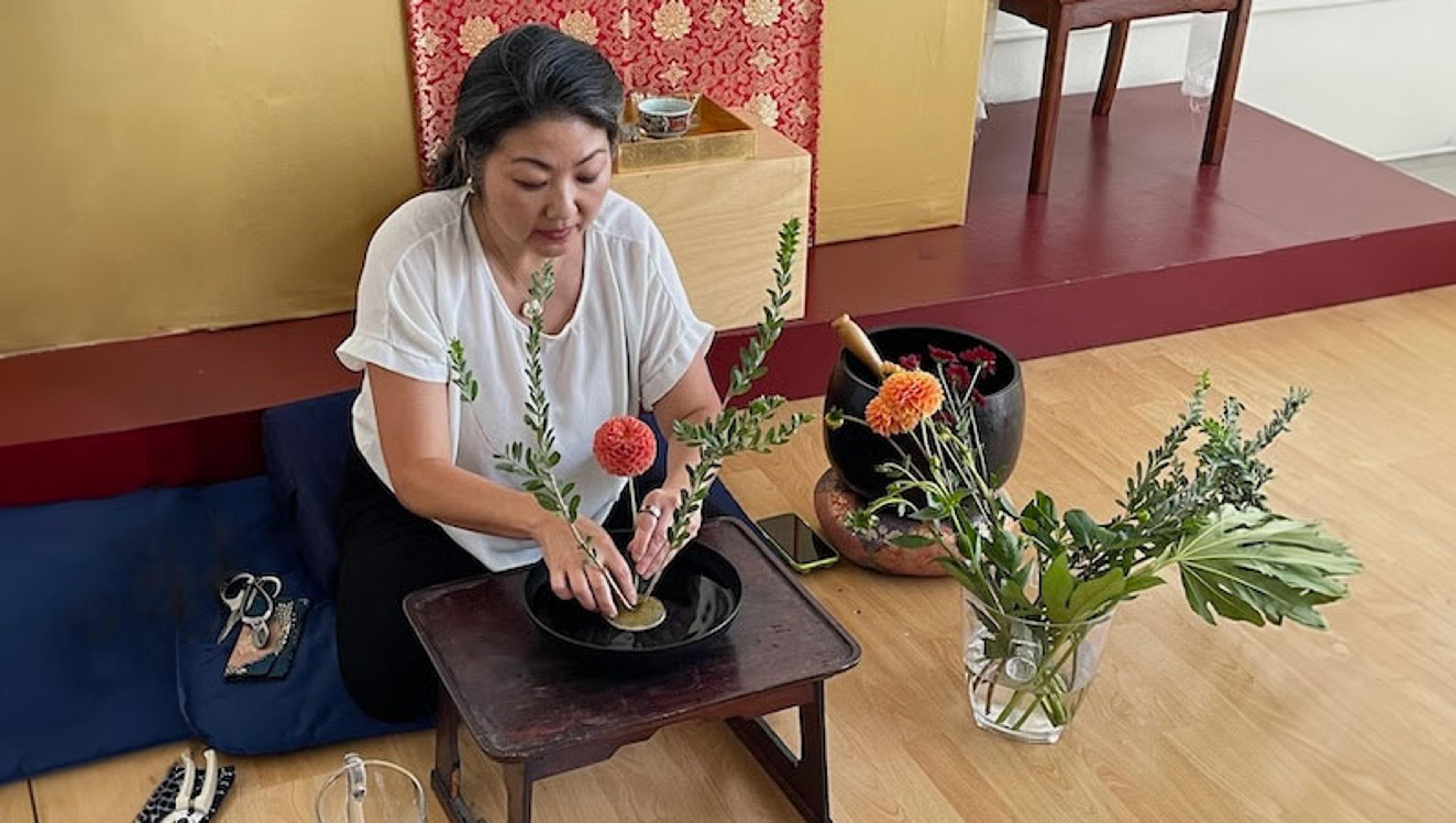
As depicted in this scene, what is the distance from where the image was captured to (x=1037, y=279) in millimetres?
3234

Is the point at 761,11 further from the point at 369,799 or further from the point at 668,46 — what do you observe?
the point at 369,799

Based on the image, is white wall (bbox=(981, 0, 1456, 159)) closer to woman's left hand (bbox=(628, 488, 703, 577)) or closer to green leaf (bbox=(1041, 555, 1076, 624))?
green leaf (bbox=(1041, 555, 1076, 624))

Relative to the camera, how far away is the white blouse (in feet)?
6.59

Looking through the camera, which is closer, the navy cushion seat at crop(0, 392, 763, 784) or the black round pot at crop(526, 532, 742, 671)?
the black round pot at crop(526, 532, 742, 671)

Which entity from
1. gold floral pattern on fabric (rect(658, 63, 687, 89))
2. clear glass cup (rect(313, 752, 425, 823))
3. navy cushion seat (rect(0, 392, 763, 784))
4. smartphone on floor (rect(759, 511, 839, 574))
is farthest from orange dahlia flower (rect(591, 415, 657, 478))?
gold floral pattern on fabric (rect(658, 63, 687, 89))

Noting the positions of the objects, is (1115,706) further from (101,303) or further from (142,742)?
(101,303)

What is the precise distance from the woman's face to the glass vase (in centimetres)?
72

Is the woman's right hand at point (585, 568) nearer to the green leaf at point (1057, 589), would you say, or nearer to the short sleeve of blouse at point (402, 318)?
the short sleeve of blouse at point (402, 318)

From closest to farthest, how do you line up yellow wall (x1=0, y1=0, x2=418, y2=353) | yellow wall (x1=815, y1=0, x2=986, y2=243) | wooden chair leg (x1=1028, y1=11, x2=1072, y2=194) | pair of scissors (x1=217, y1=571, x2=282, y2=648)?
pair of scissors (x1=217, y1=571, x2=282, y2=648) < yellow wall (x1=0, y1=0, x2=418, y2=353) < yellow wall (x1=815, y1=0, x2=986, y2=243) < wooden chair leg (x1=1028, y1=11, x2=1072, y2=194)

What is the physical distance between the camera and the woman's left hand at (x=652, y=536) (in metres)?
1.87

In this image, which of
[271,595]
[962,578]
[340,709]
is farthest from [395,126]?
[962,578]

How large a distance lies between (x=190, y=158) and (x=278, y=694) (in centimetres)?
107

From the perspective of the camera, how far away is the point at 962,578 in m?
2.11

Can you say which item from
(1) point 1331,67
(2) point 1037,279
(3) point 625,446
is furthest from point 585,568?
(1) point 1331,67
